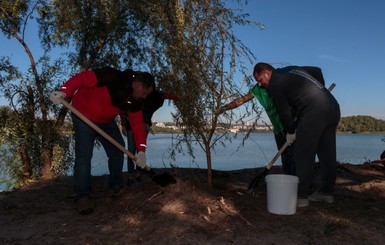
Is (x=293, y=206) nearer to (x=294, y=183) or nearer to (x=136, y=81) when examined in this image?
(x=294, y=183)

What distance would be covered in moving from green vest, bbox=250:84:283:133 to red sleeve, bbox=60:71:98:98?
199cm

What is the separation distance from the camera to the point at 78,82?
4.12m

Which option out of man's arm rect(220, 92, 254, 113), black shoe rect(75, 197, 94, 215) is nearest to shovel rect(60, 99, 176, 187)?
black shoe rect(75, 197, 94, 215)

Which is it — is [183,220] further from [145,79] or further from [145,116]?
[145,116]

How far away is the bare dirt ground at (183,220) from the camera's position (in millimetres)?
3324

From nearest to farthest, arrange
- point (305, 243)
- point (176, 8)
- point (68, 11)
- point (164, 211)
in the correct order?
point (305, 243) < point (164, 211) < point (176, 8) < point (68, 11)

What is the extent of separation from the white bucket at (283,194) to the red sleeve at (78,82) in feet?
7.28

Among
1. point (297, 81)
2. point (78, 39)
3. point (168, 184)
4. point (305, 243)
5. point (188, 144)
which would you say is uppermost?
point (78, 39)

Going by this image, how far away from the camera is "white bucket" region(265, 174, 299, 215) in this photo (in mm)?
3887

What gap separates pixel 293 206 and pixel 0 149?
27.3ft

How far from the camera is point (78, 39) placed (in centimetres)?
909

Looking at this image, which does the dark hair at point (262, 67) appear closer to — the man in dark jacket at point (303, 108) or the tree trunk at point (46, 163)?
the man in dark jacket at point (303, 108)

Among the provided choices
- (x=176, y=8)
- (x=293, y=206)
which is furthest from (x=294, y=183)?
(x=176, y=8)

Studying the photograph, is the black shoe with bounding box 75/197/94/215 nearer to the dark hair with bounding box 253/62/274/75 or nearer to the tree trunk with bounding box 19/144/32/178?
the dark hair with bounding box 253/62/274/75
